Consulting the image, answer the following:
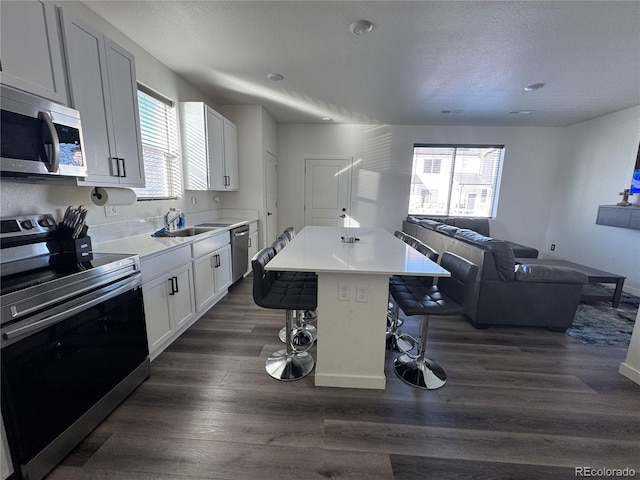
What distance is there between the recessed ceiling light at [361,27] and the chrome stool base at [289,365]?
8.95 ft

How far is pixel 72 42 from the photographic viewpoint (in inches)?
63.6

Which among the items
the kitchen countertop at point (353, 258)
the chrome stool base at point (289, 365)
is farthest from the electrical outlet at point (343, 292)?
the chrome stool base at point (289, 365)

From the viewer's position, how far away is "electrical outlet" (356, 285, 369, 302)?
1.74m

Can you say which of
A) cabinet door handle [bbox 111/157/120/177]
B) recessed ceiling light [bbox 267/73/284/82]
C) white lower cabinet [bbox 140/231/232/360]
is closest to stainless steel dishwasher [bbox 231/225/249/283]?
white lower cabinet [bbox 140/231/232/360]

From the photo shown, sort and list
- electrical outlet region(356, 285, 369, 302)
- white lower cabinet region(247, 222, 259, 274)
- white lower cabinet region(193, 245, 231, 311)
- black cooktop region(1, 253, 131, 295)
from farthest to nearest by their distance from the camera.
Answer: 1. white lower cabinet region(247, 222, 259, 274)
2. white lower cabinet region(193, 245, 231, 311)
3. electrical outlet region(356, 285, 369, 302)
4. black cooktop region(1, 253, 131, 295)

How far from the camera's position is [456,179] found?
18.4 feet

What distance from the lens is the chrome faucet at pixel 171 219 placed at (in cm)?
296

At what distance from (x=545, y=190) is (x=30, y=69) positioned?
7.44m

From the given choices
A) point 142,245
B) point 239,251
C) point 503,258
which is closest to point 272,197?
point 239,251

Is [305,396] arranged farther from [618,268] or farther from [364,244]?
[618,268]

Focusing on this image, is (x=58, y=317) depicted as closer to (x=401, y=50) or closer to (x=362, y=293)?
(x=362, y=293)

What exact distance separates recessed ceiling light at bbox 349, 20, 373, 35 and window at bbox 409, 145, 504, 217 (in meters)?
3.73

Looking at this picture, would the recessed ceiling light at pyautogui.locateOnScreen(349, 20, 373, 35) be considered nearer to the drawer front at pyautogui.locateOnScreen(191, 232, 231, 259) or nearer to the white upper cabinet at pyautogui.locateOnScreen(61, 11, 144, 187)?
the white upper cabinet at pyautogui.locateOnScreen(61, 11, 144, 187)

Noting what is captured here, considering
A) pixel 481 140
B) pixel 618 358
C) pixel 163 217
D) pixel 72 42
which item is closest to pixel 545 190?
pixel 481 140
